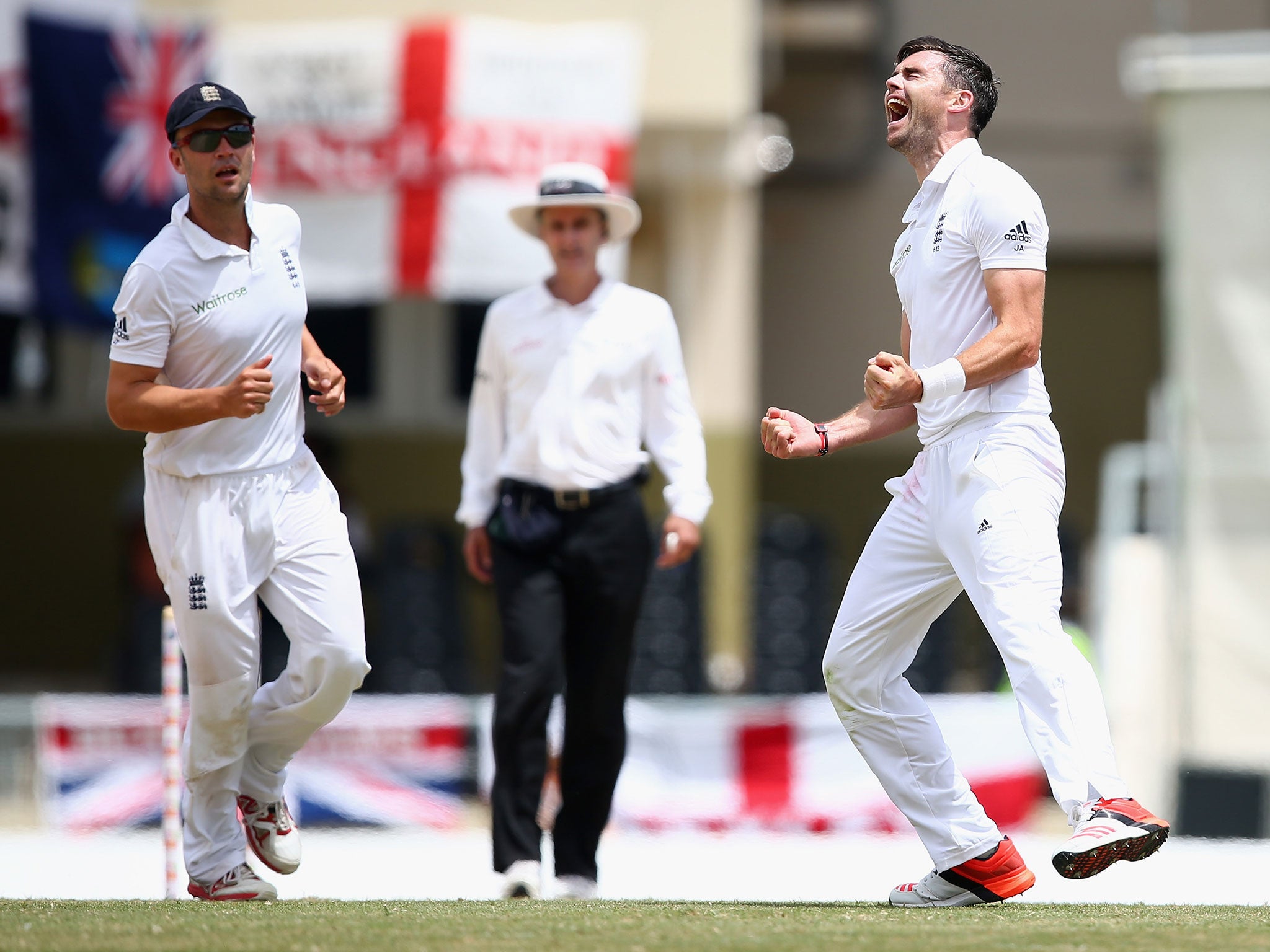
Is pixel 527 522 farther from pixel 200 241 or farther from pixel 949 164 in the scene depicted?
pixel 949 164

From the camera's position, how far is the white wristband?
180 inches

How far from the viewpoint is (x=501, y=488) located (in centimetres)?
612

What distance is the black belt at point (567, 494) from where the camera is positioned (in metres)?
5.99

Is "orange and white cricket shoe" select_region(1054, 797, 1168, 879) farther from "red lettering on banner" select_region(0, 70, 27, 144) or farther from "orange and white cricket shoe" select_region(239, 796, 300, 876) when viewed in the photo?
"red lettering on banner" select_region(0, 70, 27, 144)

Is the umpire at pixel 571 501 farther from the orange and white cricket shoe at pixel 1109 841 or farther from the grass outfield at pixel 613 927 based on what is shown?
the orange and white cricket shoe at pixel 1109 841

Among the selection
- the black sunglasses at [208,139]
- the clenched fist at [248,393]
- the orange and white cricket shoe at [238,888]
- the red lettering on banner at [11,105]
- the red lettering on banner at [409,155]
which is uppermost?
the red lettering on banner at [11,105]

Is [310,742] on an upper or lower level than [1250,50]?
lower

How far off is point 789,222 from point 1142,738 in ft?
26.0

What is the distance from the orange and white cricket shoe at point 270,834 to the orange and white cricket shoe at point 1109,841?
7.58 feet

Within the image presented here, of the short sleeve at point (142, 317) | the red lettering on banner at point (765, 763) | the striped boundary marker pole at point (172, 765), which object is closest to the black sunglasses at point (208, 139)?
the short sleeve at point (142, 317)

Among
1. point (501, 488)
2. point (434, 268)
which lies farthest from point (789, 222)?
point (501, 488)

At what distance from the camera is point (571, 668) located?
609 centimetres

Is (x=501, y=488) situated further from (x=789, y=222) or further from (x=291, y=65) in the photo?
(x=789, y=222)

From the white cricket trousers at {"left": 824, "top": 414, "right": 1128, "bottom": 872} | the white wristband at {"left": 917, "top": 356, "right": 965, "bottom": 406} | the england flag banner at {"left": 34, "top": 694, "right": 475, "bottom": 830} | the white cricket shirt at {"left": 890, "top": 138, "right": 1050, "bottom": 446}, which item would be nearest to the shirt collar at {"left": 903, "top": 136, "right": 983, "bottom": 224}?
the white cricket shirt at {"left": 890, "top": 138, "right": 1050, "bottom": 446}
